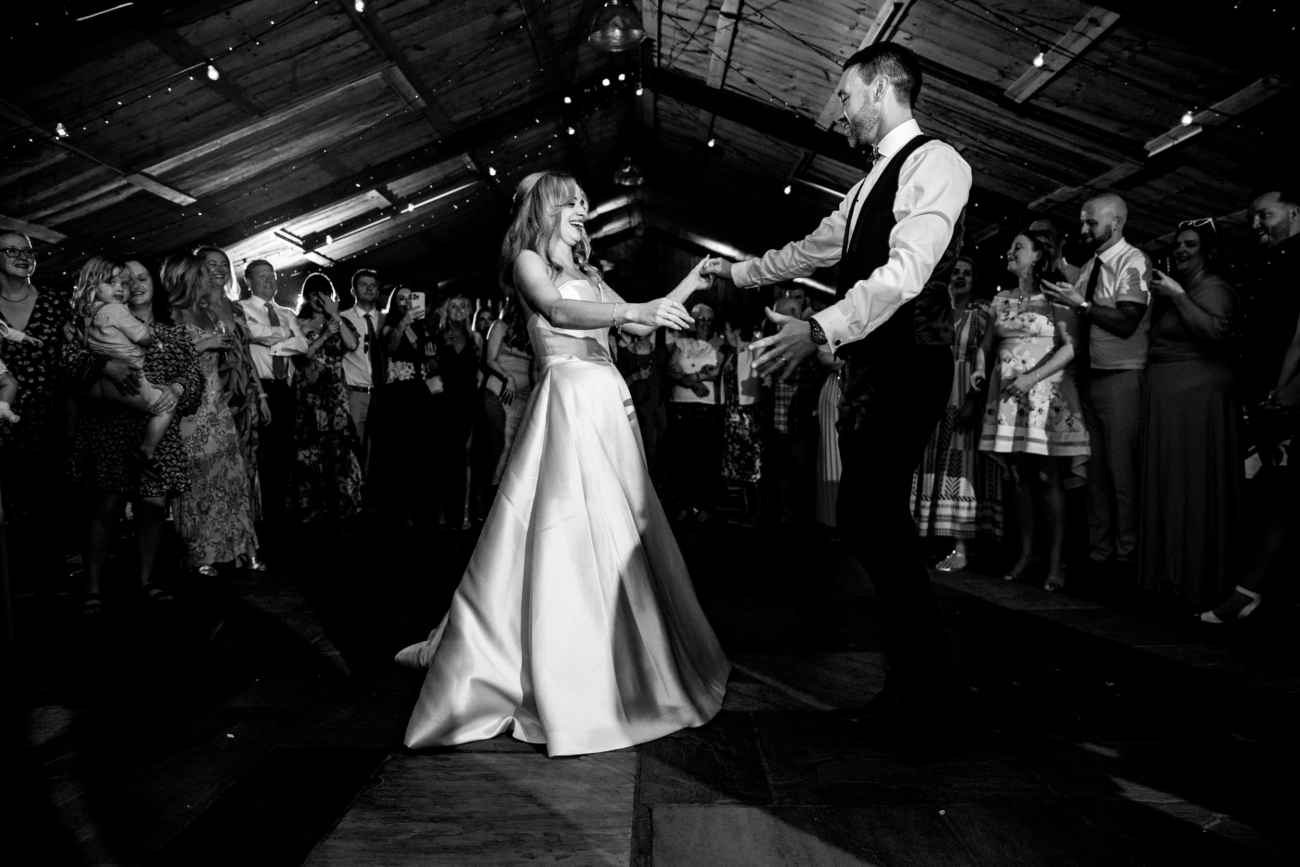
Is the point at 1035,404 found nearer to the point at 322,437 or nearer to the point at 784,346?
the point at 784,346

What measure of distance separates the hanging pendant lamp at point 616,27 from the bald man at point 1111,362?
11.4 feet

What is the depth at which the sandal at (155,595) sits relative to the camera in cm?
359

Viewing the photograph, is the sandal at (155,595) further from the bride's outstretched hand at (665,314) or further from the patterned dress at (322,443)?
the bride's outstretched hand at (665,314)

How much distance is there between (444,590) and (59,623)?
1.57 metres

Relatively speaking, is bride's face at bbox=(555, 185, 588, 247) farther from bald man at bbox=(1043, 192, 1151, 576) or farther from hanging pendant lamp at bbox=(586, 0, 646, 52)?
hanging pendant lamp at bbox=(586, 0, 646, 52)

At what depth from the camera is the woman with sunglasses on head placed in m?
3.33

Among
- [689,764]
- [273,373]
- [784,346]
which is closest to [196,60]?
[273,373]

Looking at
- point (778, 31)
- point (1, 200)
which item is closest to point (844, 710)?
point (778, 31)

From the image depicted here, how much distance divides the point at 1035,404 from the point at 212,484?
4.22m

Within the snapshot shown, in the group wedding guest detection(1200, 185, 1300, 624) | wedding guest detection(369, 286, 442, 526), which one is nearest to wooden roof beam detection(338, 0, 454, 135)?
wedding guest detection(369, 286, 442, 526)

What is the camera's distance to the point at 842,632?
3.13m

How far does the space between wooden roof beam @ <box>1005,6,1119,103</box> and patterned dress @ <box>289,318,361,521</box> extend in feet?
17.2

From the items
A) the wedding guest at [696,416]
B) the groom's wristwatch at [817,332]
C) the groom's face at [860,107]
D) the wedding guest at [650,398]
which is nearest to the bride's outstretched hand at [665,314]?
the groom's wristwatch at [817,332]

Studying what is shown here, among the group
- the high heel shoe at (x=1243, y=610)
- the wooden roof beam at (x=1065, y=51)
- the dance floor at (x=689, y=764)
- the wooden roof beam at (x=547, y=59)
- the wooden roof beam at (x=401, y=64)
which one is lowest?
the dance floor at (x=689, y=764)
